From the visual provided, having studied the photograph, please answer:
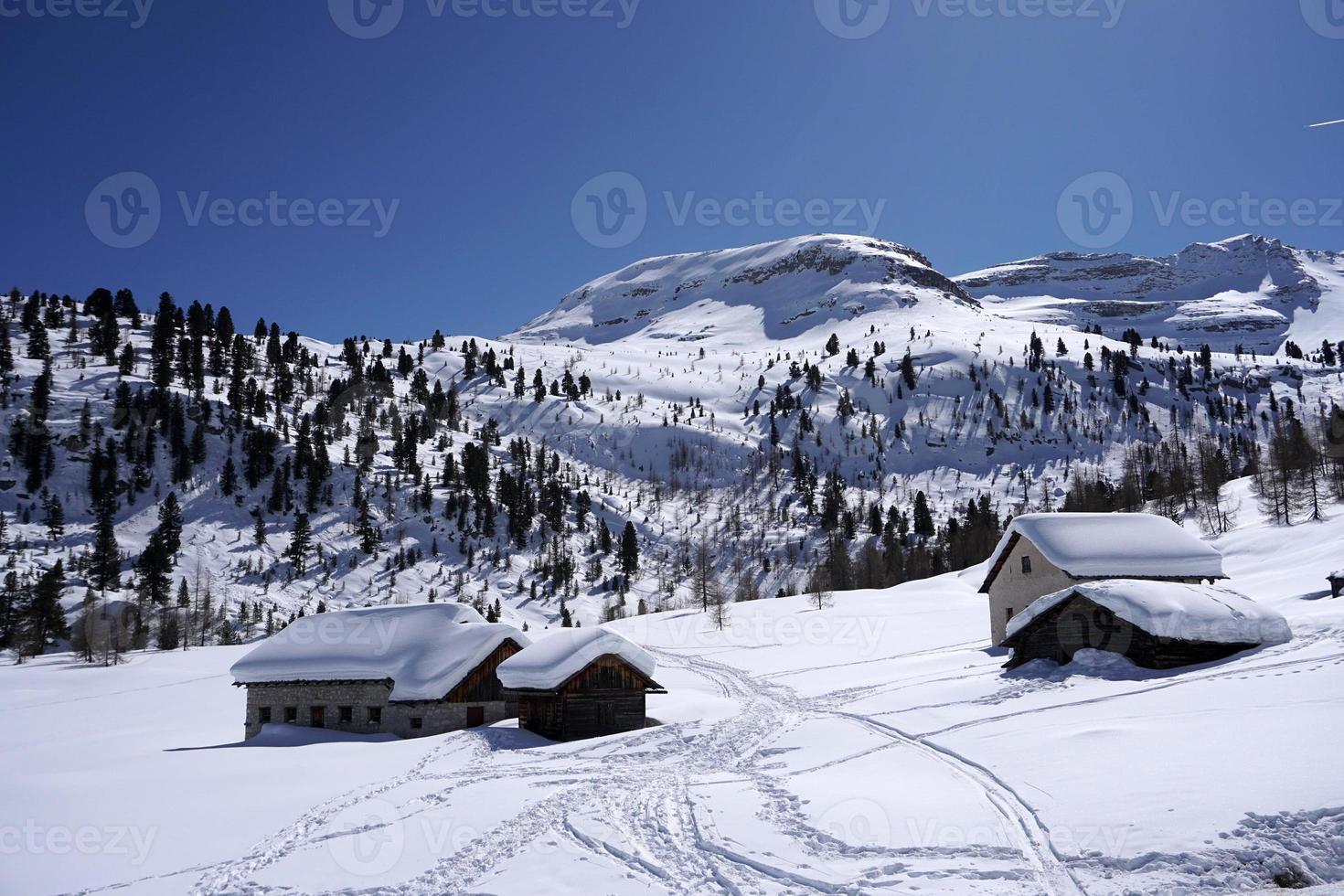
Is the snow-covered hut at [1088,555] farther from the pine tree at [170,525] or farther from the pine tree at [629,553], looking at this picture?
the pine tree at [170,525]

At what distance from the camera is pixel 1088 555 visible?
125 ft

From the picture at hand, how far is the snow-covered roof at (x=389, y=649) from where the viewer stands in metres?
34.8

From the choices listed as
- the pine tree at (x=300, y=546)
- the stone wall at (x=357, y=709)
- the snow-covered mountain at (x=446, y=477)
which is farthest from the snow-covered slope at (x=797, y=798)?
the snow-covered mountain at (x=446, y=477)

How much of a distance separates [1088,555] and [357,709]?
1371 inches

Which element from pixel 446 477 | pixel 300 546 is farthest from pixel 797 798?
pixel 446 477

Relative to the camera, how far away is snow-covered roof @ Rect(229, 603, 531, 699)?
34.8 metres

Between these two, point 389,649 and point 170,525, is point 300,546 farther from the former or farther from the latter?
point 389,649

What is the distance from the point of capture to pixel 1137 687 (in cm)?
2289

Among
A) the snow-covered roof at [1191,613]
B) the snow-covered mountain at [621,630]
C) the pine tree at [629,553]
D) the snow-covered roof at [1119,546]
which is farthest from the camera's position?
the pine tree at [629,553]

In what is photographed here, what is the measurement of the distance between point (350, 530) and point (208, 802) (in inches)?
4169

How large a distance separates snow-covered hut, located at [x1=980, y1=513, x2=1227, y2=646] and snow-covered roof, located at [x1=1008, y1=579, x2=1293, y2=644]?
9.26 meters

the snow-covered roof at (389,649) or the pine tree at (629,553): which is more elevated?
the snow-covered roof at (389,649)

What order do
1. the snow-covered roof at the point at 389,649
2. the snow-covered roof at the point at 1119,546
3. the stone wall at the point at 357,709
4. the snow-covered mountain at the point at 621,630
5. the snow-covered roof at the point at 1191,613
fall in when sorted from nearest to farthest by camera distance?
the snow-covered mountain at the point at 621,630, the snow-covered roof at the point at 1191,613, the stone wall at the point at 357,709, the snow-covered roof at the point at 389,649, the snow-covered roof at the point at 1119,546

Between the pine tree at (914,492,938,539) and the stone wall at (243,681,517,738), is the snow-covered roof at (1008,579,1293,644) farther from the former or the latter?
the pine tree at (914,492,938,539)
